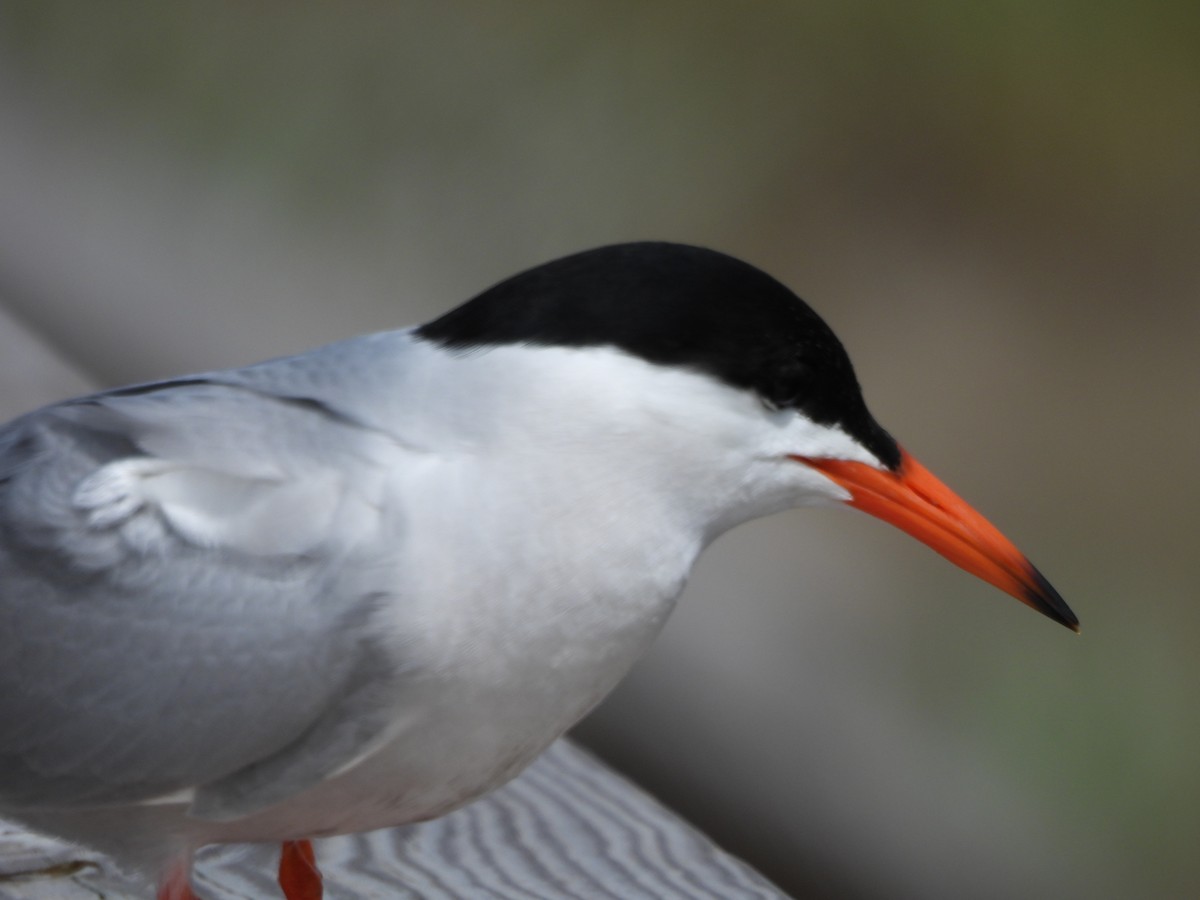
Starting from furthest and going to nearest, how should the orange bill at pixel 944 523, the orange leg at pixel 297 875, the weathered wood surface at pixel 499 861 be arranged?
the weathered wood surface at pixel 499 861, the orange leg at pixel 297 875, the orange bill at pixel 944 523

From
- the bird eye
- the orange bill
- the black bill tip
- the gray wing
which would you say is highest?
the bird eye

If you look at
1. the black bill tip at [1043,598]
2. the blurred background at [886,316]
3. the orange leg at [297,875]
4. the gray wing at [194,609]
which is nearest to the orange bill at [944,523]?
the black bill tip at [1043,598]

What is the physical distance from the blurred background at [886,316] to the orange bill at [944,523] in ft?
2.69

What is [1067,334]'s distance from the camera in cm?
223

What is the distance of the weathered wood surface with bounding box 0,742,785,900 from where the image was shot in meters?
1.47

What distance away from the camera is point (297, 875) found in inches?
53.6

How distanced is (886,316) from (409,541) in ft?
4.36

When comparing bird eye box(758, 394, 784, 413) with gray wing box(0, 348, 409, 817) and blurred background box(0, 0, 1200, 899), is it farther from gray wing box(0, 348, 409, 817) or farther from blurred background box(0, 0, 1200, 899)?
blurred background box(0, 0, 1200, 899)

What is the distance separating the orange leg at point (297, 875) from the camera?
1.35m

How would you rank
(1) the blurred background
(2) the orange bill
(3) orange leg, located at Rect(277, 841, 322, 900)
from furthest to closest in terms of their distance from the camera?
(1) the blurred background, (3) orange leg, located at Rect(277, 841, 322, 900), (2) the orange bill

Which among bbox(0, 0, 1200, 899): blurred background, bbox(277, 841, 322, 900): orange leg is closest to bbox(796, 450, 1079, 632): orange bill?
bbox(277, 841, 322, 900): orange leg

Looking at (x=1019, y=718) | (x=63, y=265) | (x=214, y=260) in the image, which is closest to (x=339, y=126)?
(x=214, y=260)

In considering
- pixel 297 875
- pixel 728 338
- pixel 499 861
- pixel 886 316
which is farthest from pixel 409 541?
pixel 886 316

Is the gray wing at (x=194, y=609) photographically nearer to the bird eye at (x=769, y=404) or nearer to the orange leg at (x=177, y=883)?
the orange leg at (x=177, y=883)
